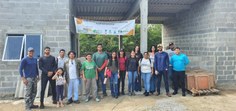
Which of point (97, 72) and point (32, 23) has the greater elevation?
point (32, 23)

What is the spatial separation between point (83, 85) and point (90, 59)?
1.18 meters

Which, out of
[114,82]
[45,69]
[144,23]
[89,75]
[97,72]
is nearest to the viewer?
[45,69]

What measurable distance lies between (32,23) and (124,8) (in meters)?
4.69

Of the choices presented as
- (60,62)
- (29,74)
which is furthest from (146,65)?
(29,74)

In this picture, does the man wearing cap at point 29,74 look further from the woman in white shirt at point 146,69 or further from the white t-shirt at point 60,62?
the woman in white shirt at point 146,69

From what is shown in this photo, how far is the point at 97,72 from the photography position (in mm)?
7512

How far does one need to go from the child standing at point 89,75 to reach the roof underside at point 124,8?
3.32 metres

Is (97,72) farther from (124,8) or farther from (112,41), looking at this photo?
(112,41)

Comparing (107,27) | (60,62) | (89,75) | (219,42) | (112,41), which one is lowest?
(89,75)

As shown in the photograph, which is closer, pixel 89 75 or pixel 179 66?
pixel 89 75

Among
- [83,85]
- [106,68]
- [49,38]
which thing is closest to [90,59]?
[106,68]

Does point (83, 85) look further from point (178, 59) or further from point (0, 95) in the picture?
point (178, 59)

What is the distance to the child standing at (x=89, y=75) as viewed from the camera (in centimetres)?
721

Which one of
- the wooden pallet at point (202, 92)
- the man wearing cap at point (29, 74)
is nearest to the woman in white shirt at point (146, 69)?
the wooden pallet at point (202, 92)
